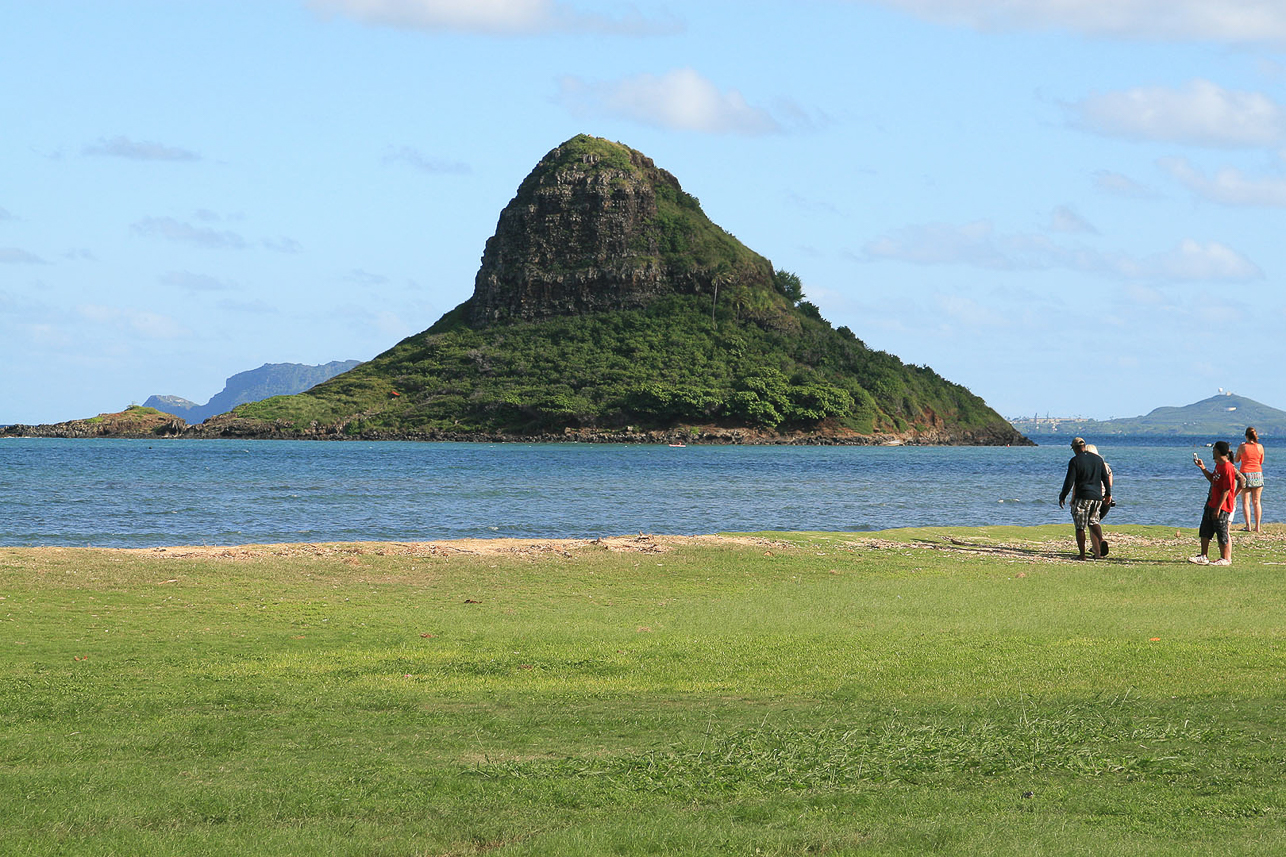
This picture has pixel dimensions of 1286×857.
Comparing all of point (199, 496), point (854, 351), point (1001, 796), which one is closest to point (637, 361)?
point (854, 351)

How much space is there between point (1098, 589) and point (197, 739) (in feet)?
42.0

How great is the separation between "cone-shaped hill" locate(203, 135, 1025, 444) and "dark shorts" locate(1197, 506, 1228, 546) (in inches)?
4764

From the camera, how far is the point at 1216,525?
19172 millimetres

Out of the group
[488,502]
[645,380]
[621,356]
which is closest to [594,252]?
[621,356]

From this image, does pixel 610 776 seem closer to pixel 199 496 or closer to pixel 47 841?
pixel 47 841

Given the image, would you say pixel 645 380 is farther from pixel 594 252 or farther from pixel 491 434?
pixel 594 252

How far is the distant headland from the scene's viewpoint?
472ft

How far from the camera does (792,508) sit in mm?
37219

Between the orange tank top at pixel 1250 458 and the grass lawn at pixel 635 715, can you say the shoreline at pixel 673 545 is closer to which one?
the orange tank top at pixel 1250 458

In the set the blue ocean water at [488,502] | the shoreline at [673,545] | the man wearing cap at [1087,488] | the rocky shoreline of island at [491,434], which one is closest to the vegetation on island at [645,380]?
the rocky shoreline of island at [491,434]

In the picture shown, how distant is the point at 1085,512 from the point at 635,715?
46.9ft

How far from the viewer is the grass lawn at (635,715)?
569cm

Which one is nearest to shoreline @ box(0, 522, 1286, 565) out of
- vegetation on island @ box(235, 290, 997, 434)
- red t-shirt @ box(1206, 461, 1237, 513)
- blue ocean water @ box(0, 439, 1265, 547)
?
red t-shirt @ box(1206, 461, 1237, 513)

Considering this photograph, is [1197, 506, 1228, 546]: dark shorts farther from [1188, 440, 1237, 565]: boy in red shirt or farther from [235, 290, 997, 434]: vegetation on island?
[235, 290, 997, 434]: vegetation on island
